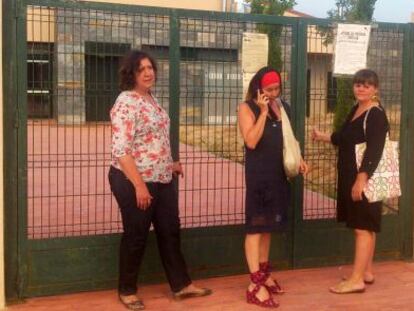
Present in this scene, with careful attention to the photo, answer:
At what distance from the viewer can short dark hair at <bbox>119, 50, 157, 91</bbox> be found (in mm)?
4441

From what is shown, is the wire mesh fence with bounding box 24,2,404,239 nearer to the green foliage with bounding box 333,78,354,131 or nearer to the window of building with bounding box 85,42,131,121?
the window of building with bounding box 85,42,131,121

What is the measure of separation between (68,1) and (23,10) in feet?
1.23

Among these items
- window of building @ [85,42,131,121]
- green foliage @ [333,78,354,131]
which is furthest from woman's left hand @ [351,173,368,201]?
window of building @ [85,42,131,121]

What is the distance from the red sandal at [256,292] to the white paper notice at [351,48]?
2071 millimetres

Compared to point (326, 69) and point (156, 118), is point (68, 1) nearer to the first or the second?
point (156, 118)

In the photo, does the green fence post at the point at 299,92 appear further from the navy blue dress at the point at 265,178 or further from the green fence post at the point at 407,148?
the green fence post at the point at 407,148

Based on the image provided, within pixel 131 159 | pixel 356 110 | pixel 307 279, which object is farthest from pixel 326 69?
pixel 131 159

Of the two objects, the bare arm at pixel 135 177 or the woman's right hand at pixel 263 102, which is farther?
the woman's right hand at pixel 263 102

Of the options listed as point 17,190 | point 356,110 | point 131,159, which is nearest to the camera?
point 131,159

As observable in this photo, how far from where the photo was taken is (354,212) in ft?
16.3

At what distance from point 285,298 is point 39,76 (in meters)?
2.58

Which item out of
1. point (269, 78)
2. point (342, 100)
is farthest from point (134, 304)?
point (342, 100)

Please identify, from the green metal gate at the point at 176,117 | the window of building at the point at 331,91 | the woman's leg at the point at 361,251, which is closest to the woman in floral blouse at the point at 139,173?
the green metal gate at the point at 176,117

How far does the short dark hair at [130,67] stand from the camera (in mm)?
4441
